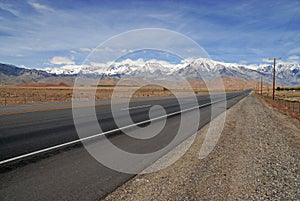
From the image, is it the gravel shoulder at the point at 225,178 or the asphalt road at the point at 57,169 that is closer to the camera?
the asphalt road at the point at 57,169

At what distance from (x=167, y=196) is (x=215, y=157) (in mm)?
3049

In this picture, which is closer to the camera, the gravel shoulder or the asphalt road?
the asphalt road

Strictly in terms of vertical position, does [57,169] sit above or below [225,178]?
above

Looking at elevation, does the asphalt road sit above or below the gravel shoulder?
above

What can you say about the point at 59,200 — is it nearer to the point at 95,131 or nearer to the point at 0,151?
the point at 0,151

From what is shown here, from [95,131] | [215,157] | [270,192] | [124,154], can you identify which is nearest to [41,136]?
[95,131]

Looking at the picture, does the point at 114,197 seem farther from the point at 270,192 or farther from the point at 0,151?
the point at 0,151

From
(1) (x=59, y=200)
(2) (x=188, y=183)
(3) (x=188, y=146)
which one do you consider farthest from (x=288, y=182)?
(1) (x=59, y=200)

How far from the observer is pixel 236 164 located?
6.46m

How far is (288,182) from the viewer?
5.30 m

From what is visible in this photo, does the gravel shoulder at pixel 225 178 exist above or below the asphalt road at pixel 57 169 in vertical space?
below

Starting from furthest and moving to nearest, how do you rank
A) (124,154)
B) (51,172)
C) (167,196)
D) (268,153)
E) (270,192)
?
(268,153)
(124,154)
(51,172)
(270,192)
(167,196)

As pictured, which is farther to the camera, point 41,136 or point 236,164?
point 41,136

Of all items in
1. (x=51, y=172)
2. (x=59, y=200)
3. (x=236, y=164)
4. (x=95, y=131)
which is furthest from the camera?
(x=95, y=131)
